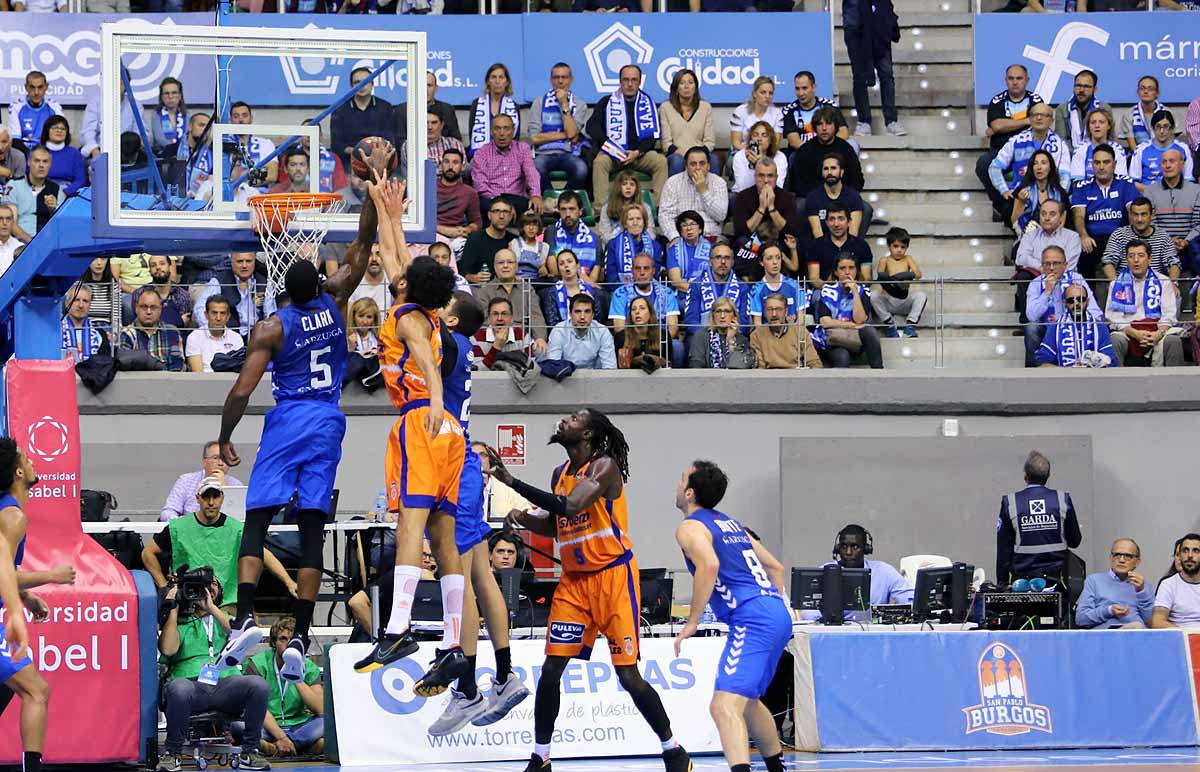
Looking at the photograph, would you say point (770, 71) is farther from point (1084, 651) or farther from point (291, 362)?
point (291, 362)

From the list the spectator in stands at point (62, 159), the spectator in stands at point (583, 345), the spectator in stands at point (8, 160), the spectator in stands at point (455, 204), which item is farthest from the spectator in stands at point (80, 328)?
the spectator in stands at point (583, 345)

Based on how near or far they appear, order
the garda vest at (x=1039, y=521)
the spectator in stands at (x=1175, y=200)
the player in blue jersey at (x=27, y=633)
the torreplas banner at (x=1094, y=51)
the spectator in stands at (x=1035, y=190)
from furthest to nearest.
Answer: the torreplas banner at (x=1094, y=51), the spectator in stands at (x=1035, y=190), the spectator in stands at (x=1175, y=200), the garda vest at (x=1039, y=521), the player in blue jersey at (x=27, y=633)

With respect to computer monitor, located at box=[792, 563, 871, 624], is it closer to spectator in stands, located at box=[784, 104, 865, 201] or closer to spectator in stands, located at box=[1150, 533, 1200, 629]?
spectator in stands, located at box=[1150, 533, 1200, 629]

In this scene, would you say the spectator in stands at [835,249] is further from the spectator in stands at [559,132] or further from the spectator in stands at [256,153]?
the spectator in stands at [256,153]

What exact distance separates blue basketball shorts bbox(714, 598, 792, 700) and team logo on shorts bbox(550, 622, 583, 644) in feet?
3.21

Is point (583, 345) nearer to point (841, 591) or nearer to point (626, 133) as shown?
point (626, 133)

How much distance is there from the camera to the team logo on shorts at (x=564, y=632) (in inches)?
460

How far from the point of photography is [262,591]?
Answer: 16.1 metres

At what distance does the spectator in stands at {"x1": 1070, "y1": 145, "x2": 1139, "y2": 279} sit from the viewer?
65.3 ft

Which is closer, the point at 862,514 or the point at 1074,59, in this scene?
the point at 862,514

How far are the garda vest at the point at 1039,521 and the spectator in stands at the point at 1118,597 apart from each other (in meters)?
0.51

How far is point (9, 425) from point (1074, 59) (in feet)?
46.0

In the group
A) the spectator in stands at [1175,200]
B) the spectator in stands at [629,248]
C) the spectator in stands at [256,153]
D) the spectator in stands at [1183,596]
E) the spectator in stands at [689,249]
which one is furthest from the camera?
the spectator in stands at [1175,200]

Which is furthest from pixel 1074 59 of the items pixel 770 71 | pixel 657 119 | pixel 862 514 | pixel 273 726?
pixel 273 726
